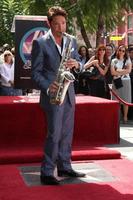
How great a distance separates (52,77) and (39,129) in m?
1.98

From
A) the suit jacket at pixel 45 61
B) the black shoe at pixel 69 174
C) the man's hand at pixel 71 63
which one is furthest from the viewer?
the black shoe at pixel 69 174

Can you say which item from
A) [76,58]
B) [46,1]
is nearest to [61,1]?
[46,1]

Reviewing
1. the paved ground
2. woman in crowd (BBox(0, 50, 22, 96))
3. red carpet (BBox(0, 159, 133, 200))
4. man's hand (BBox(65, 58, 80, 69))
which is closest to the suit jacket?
man's hand (BBox(65, 58, 80, 69))

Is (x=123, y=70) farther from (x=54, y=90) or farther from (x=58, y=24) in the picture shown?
(x=54, y=90)

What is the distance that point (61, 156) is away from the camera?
226 inches

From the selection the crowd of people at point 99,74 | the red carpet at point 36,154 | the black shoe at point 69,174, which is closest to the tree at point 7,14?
the crowd of people at point 99,74

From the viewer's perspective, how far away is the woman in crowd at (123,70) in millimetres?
10766

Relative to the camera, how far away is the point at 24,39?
8.80 m

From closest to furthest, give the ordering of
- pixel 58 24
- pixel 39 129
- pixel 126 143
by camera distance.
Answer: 1. pixel 58 24
2. pixel 39 129
3. pixel 126 143

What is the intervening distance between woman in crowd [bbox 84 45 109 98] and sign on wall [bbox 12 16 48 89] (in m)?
1.80

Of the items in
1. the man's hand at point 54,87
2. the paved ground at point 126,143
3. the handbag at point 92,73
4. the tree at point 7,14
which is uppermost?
the tree at point 7,14

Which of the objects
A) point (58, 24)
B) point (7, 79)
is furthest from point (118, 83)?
point (58, 24)

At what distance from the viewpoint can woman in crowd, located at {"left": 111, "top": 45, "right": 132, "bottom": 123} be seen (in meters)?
10.8

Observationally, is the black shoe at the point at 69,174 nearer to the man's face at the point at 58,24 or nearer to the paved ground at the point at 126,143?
the paved ground at the point at 126,143
